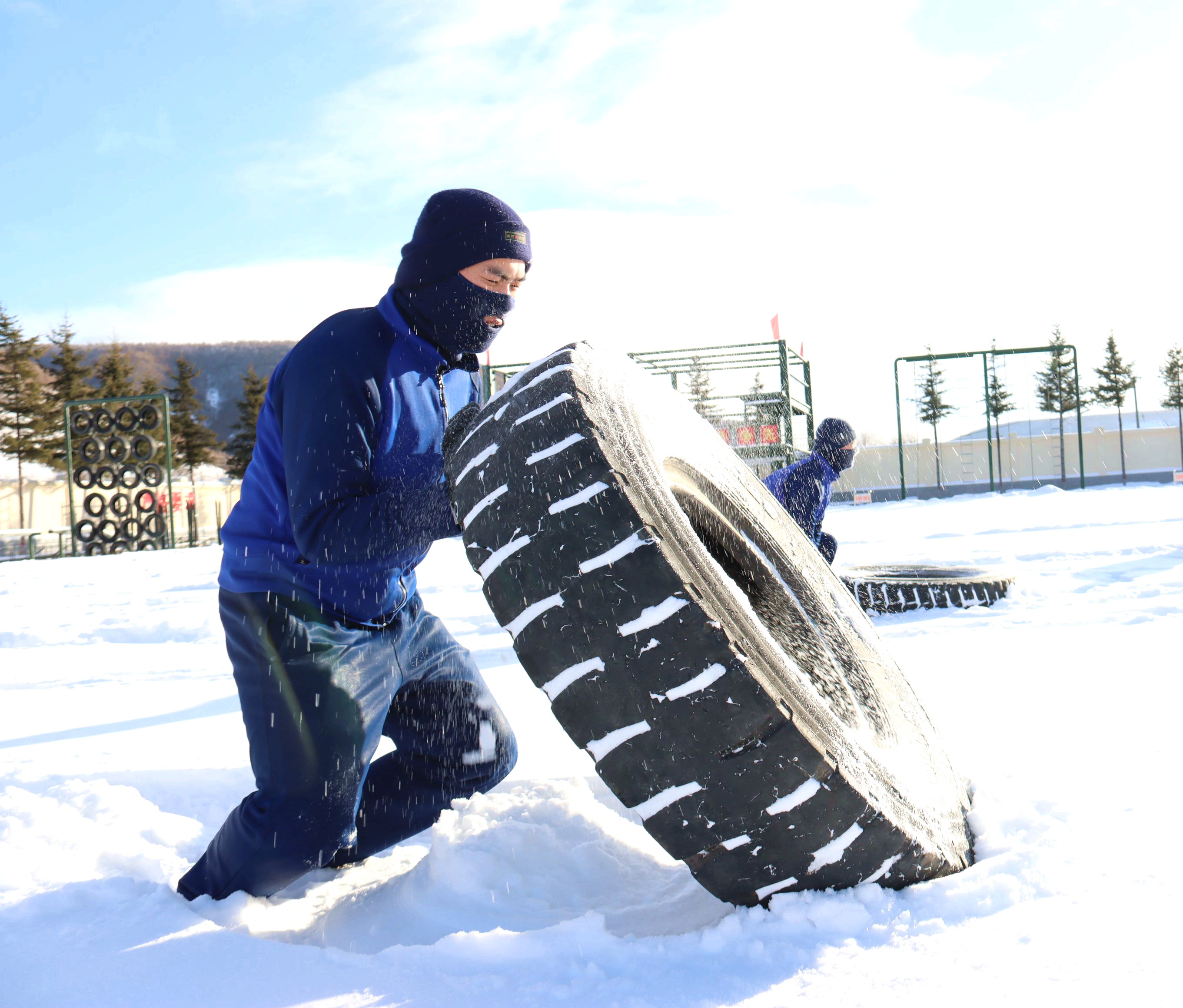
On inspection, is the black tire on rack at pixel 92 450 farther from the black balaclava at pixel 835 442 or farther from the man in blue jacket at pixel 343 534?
the man in blue jacket at pixel 343 534

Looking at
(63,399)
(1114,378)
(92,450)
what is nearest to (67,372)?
(63,399)

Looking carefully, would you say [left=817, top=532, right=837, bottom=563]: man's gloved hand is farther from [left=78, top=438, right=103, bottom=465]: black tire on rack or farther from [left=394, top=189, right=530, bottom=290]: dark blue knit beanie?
[left=78, top=438, right=103, bottom=465]: black tire on rack

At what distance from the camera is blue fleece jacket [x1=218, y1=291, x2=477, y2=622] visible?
159cm

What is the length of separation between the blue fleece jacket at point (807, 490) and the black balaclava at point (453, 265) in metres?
3.54

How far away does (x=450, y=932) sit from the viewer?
164 cm

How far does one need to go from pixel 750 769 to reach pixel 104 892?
1.33 m

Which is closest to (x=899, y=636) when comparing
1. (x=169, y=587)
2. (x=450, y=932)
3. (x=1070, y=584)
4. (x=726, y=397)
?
(x=1070, y=584)

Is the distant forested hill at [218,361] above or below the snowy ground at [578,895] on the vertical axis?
above

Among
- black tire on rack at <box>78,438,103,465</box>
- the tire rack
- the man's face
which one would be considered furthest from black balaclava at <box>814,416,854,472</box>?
black tire on rack at <box>78,438,103,465</box>

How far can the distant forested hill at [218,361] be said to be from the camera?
375ft

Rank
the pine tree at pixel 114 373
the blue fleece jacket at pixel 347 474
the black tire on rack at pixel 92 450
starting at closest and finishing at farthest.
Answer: the blue fleece jacket at pixel 347 474 → the black tire on rack at pixel 92 450 → the pine tree at pixel 114 373

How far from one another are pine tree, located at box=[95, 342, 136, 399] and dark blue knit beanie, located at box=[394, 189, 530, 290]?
168 feet

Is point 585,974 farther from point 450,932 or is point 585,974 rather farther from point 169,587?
point 169,587

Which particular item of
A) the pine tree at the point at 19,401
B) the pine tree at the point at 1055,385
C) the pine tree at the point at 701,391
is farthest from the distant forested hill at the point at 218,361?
the pine tree at the point at 701,391
